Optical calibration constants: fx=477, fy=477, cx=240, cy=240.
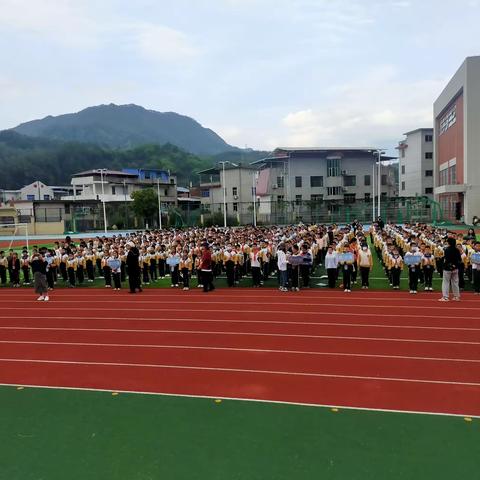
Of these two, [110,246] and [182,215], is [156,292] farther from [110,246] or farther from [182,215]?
[182,215]

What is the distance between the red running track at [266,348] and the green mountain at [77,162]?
290 ft

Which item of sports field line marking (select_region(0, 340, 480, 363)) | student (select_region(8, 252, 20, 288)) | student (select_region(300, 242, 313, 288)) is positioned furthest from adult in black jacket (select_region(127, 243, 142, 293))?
student (select_region(8, 252, 20, 288))

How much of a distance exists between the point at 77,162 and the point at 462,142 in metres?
95.5

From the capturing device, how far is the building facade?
120 feet

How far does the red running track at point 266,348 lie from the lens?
6.16 m

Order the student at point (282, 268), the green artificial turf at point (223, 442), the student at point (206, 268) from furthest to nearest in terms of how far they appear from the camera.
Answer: the student at point (206, 268), the student at point (282, 268), the green artificial turf at point (223, 442)

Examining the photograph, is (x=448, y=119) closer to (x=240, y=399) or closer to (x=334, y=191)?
(x=334, y=191)

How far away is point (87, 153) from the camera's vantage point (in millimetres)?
118750

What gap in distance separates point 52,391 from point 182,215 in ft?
136

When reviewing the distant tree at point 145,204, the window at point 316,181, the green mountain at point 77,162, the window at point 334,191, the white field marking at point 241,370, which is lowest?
the white field marking at point 241,370

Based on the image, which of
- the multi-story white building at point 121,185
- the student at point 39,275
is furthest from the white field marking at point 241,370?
the multi-story white building at point 121,185

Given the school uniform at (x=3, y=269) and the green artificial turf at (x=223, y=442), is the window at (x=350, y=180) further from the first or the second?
the green artificial turf at (x=223, y=442)

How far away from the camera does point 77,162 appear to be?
115 m

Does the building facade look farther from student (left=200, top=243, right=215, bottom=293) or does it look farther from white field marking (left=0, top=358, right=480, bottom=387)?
white field marking (left=0, top=358, right=480, bottom=387)
